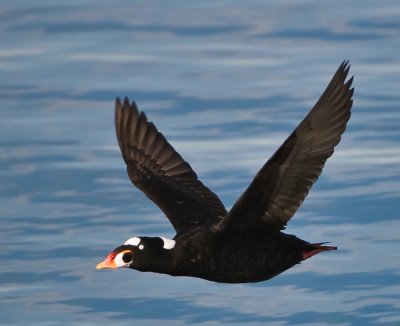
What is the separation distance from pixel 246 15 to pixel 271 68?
5.27 ft

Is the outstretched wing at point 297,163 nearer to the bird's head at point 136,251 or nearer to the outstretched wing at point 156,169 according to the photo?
the bird's head at point 136,251

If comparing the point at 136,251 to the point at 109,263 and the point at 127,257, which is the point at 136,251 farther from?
the point at 109,263

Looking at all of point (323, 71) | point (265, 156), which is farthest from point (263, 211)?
point (323, 71)

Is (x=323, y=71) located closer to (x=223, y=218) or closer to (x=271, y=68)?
(x=271, y=68)

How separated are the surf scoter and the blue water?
1051 millimetres

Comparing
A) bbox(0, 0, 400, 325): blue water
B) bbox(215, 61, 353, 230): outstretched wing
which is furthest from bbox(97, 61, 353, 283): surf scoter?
bbox(0, 0, 400, 325): blue water

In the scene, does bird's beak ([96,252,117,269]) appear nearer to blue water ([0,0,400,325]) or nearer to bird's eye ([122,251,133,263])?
bird's eye ([122,251,133,263])

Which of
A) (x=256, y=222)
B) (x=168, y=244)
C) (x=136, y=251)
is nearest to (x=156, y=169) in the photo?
(x=168, y=244)

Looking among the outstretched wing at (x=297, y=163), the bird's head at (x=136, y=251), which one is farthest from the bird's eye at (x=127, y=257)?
the outstretched wing at (x=297, y=163)

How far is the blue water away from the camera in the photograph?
1384 cm

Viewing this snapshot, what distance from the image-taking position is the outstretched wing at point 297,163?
38.0ft

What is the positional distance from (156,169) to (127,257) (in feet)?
5.87

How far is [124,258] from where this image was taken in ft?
39.7

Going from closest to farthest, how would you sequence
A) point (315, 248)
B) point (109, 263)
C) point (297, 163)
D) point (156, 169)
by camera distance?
point (297, 163)
point (109, 263)
point (315, 248)
point (156, 169)
